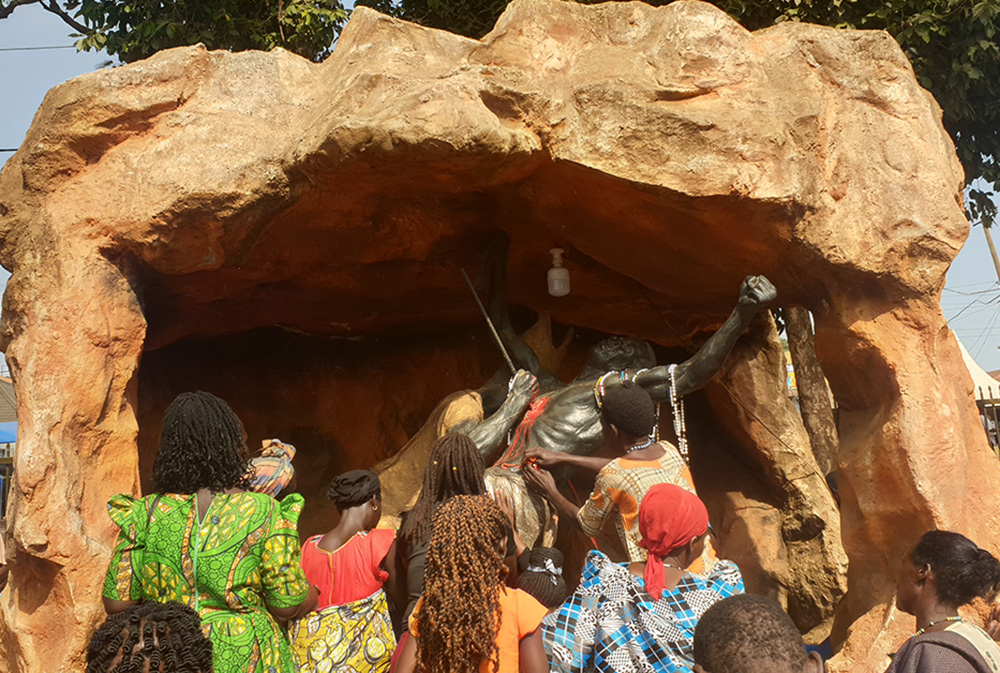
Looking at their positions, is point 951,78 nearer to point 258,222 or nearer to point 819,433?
point 819,433

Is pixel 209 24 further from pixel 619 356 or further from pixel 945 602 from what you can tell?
pixel 945 602

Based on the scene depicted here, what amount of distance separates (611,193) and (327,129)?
161 cm

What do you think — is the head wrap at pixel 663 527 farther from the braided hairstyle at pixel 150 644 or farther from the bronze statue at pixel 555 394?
the braided hairstyle at pixel 150 644

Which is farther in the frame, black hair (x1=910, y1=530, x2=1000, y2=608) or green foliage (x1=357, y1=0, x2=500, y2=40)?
green foliage (x1=357, y1=0, x2=500, y2=40)

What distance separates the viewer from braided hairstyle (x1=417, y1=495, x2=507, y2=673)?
2607mm

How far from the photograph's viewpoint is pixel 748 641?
2043 mm

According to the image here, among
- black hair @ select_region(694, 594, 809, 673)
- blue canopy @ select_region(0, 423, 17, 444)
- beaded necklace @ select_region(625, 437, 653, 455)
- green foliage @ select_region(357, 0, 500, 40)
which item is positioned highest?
green foliage @ select_region(357, 0, 500, 40)

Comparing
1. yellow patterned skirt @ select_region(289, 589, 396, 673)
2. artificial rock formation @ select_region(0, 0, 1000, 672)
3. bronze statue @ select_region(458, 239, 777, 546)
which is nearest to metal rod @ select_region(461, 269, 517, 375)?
bronze statue @ select_region(458, 239, 777, 546)

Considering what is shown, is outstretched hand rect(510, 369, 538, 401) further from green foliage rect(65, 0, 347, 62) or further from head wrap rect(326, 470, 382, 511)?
green foliage rect(65, 0, 347, 62)

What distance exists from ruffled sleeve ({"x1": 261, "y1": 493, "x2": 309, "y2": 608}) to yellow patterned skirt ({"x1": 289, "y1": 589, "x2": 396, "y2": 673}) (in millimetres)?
520

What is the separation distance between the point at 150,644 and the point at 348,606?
→ 1.71 meters

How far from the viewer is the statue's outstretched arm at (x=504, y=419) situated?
18.5ft

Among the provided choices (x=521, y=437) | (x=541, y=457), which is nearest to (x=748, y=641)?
(x=541, y=457)

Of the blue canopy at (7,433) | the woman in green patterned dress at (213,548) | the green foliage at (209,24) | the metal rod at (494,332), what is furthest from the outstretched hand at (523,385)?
the blue canopy at (7,433)
